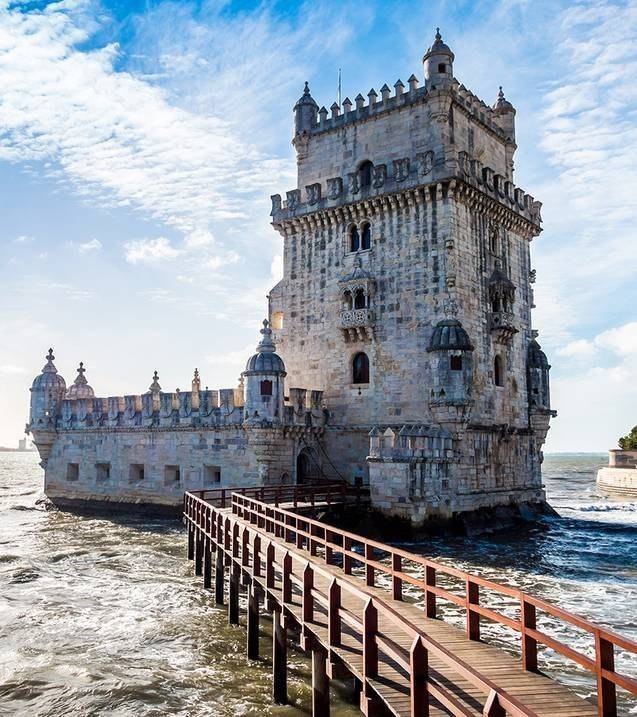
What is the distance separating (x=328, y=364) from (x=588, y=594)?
15.5 meters

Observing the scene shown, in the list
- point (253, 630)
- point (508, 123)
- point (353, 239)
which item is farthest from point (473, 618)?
point (508, 123)

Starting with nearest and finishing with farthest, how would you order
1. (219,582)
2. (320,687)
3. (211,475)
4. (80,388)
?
1. (320,687)
2. (219,582)
3. (211,475)
4. (80,388)

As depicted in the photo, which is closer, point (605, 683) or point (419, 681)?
point (605, 683)

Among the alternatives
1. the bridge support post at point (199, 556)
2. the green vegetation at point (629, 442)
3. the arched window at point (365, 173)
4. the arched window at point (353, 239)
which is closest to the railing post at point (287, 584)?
the bridge support post at point (199, 556)

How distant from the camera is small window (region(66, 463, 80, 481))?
36.4 m

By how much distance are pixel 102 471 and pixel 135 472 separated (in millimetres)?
2574

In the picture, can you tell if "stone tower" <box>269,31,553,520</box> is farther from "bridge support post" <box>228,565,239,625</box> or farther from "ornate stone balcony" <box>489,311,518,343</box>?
"bridge support post" <box>228,565,239,625</box>

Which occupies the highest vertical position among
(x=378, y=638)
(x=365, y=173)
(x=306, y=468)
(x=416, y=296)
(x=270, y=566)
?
(x=365, y=173)

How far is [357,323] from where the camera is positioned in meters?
29.5

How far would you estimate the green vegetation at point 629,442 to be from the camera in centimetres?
6767

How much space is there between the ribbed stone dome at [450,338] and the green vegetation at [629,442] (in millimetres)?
47392

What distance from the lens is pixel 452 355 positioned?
2664 centimetres

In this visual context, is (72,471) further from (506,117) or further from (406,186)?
(506,117)

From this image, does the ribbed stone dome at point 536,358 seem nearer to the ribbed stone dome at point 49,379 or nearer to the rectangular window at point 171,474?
the rectangular window at point 171,474
